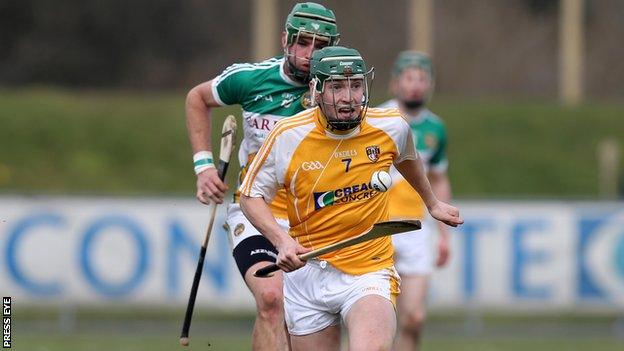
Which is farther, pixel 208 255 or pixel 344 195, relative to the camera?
pixel 208 255

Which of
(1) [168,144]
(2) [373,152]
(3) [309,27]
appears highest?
(1) [168,144]

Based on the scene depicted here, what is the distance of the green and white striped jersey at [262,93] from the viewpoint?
793cm

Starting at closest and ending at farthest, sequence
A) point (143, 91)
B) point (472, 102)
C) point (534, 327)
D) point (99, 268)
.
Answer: point (99, 268) < point (534, 327) < point (472, 102) < point (143, 91)

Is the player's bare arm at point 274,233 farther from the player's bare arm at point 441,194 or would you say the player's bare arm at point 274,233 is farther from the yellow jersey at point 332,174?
the player's bare arm at point 441,194

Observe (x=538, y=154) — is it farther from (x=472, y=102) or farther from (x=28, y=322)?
(x=28, y=322)

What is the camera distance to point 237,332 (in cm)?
1566

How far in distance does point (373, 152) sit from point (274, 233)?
0.68 m

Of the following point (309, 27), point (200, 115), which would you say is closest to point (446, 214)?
point (309, 27)

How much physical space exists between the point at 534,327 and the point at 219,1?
16.5 meters

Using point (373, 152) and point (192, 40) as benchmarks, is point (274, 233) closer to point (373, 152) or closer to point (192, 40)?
point (373, 152)

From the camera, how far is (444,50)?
104 feet

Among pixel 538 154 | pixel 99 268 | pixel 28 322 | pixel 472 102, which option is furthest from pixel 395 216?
pixel 472 102

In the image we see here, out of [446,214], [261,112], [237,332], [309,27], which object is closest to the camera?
[446,214]
